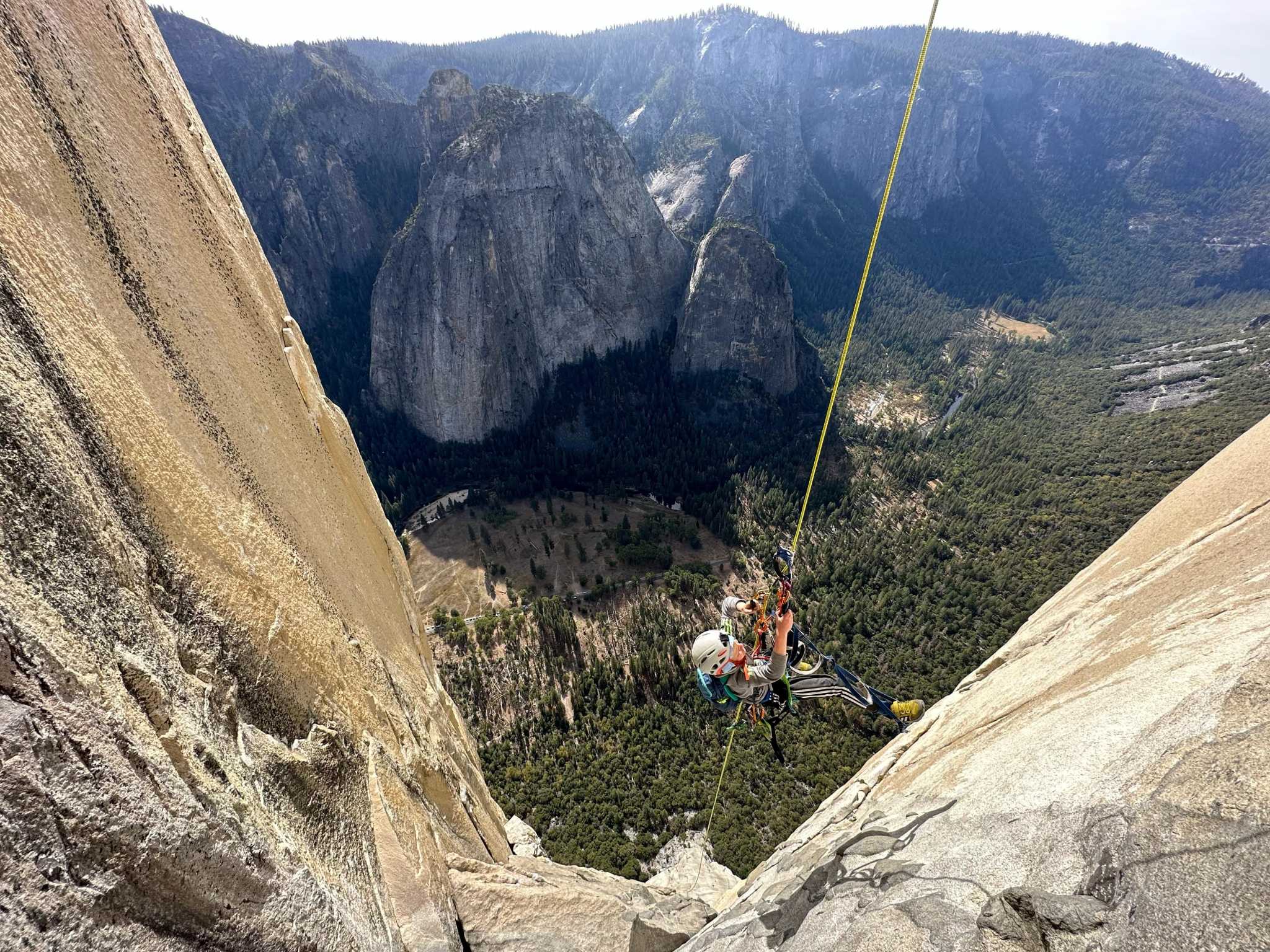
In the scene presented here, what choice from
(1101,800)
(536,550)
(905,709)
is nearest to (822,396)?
(536,550)

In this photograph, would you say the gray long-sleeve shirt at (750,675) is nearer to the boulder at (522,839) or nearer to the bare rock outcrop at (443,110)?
the boulder at (522,839)

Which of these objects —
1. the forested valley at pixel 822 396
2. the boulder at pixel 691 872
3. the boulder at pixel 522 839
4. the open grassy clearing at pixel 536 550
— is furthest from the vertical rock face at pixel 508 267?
the boulder at pixel 691 872

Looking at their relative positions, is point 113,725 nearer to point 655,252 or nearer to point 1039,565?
point 1039,565

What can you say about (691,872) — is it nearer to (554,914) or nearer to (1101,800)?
(554,914)

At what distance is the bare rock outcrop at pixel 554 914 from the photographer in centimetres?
693

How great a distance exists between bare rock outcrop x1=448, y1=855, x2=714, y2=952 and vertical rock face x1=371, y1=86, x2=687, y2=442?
4664 cm

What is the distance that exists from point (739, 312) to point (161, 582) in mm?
51357

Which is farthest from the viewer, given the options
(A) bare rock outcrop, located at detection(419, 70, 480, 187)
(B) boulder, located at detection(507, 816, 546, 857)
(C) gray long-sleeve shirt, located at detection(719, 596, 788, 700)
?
(A) bare rock outcrop, located at detection(419, 70, 480, 187)

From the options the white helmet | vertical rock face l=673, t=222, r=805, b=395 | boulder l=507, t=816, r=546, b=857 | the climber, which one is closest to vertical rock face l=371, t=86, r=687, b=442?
vertical rock face l=673, t=222, r=805, b=395

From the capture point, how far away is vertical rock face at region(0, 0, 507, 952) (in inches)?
105

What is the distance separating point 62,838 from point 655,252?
58754mm

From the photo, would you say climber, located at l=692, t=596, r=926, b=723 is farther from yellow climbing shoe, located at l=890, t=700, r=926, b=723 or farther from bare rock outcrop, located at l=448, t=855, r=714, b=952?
yellow climbing shoe, located at l=890, t=700, r=926, b=723

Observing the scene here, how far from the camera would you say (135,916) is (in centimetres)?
282

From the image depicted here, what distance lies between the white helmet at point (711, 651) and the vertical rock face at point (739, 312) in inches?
1759
